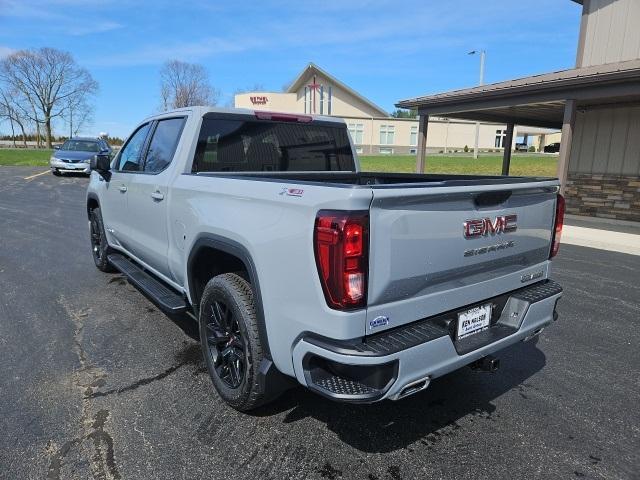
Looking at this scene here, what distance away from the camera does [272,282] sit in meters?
2.45

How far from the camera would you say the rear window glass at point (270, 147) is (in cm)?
376

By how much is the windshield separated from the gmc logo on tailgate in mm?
20999

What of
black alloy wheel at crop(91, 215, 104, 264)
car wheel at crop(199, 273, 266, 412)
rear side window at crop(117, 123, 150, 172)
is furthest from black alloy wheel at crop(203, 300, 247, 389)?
black alloy wheel at crop(91, 215, 104, 264)

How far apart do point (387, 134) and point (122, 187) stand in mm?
59013

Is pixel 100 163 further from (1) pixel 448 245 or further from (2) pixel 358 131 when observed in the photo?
(2) pixel 358 131

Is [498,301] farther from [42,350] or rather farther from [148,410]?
[42,350]

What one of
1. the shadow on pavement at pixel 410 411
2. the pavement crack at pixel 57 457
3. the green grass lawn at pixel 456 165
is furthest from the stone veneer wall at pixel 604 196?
the pavement crack at pixel 57 457

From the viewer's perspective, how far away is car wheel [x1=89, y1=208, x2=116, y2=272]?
5.74 metres

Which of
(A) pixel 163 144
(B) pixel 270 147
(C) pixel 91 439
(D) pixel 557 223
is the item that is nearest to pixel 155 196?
(A) pixel 163 144

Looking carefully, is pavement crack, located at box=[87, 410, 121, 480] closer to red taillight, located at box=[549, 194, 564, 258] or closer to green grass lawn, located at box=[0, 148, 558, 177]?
red taillight, located at box=[549, 194, 564, 258]

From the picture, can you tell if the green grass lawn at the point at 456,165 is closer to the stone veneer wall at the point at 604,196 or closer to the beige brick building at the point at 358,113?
the stone veneer wall at the point at 604,196

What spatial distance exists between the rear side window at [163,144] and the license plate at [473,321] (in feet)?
8.32

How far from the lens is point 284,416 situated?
2.98 metres

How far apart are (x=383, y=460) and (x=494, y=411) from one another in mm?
927
